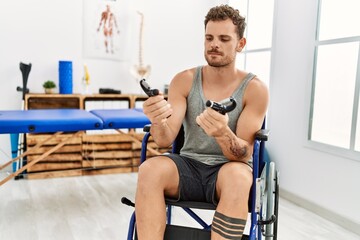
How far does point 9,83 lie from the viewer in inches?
130

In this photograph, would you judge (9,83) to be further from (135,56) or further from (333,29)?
(333,29)

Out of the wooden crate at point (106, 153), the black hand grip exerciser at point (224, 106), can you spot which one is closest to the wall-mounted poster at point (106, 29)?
the wooden crate at point (106, 153)

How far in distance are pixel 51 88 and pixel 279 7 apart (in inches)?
85.3

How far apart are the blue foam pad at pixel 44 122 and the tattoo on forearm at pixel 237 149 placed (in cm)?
119

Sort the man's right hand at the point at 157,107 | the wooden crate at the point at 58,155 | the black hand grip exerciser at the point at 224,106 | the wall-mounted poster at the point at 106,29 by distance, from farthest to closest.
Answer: the wall-mounted poster at the point at 106,29 < the wooden crate at the point at 58,155 < the man's right hand at the point at 157,107 < the black hand grip exerciser at the point at 224,106

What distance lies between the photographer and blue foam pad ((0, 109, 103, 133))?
2.08 meters

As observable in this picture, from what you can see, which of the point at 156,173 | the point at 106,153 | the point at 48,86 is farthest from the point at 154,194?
the point at 48,86

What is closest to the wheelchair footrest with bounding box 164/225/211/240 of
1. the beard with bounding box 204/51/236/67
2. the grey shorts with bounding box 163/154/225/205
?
the grey shorts with bounding box 163/154/225/205

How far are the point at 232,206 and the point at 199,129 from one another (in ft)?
1.45

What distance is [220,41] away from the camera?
1.50 meters

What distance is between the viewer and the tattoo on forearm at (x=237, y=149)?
1.38 m

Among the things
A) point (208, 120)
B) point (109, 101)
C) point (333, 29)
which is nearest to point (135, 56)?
point (109, 101)

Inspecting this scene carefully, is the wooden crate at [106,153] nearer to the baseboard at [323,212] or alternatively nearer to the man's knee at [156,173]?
the baseboard at [323,212]

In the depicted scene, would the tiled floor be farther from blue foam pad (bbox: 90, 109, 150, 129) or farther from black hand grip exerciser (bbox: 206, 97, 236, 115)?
black hand grip exerciser (bbox: 206, 97, 236, 115)
